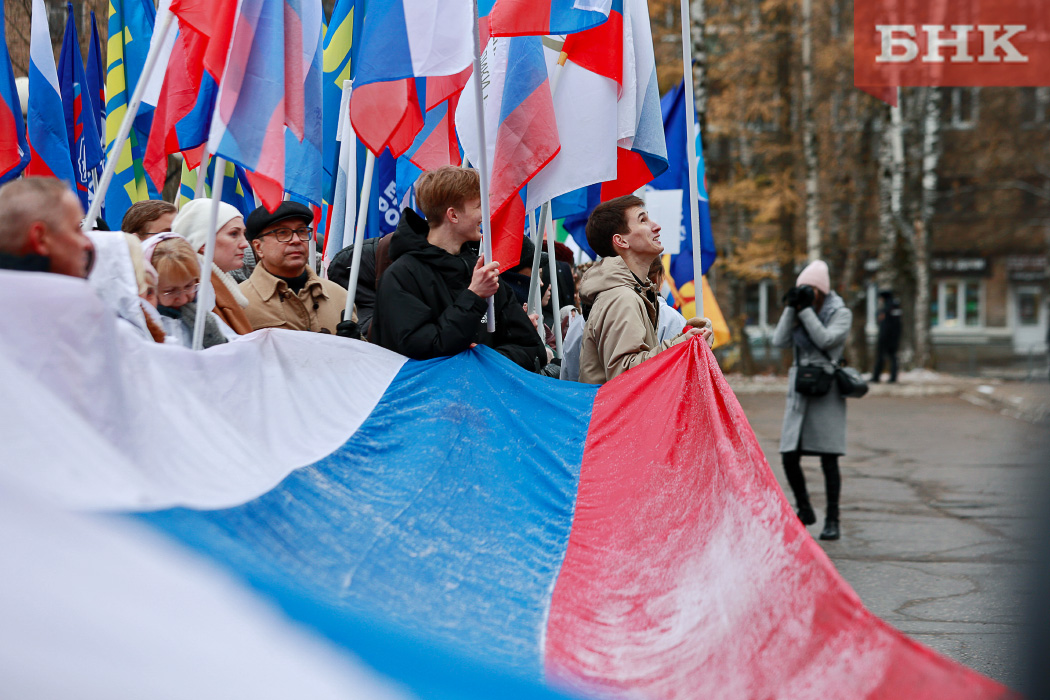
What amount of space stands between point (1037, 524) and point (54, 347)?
2.20 meters

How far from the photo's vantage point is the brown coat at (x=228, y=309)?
14.7 feet

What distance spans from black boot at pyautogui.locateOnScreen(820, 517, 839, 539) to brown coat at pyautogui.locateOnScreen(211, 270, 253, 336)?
4.61 meters

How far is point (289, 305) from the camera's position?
4.98 m

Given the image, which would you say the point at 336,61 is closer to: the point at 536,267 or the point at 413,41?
the point at 536,267

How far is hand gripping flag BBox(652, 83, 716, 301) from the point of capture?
9.23m

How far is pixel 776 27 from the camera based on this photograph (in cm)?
2448

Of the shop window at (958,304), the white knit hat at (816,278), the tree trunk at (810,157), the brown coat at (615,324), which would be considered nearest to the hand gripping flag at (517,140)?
the brown coat at (615,324)

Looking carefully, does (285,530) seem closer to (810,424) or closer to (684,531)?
(684,531)

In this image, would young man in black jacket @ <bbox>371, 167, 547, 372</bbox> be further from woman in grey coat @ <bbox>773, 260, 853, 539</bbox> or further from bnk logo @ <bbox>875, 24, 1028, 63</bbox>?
bnk logo @ <bbox>875, 24, 1028, 63</bbox>

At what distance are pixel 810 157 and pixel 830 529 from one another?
16687 mm

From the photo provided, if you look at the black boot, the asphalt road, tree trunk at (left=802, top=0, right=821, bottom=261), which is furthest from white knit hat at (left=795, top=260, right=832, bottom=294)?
tree trunk at (left=802, top=0, right=821, bottom=261)

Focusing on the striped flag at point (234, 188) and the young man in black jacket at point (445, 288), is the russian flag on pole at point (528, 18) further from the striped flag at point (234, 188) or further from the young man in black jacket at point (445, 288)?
the striped flag at point (234, 188)

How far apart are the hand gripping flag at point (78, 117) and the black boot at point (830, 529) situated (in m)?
5.74

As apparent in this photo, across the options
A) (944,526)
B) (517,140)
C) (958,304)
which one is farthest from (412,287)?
(958,304)
